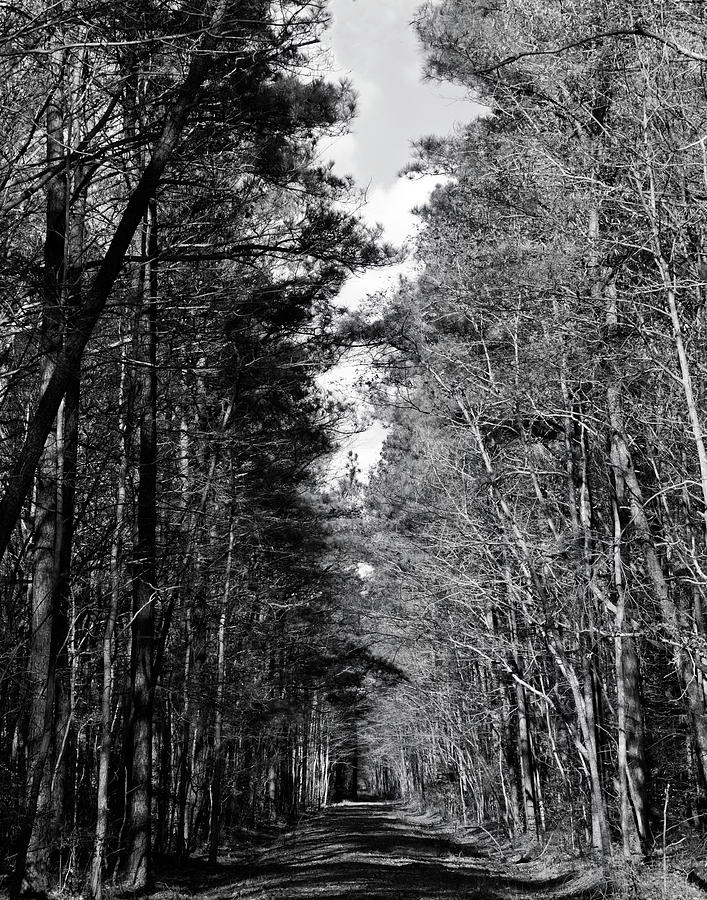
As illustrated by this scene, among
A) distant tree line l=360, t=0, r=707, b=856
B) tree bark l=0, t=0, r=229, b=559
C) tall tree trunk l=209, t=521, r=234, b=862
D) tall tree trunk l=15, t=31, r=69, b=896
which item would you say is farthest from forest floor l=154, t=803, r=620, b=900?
tree bark l=0, t=0, r=229, b=559

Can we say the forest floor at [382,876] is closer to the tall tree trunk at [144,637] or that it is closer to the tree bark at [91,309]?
the tall tree trunk at [144,637]

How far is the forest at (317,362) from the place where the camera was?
629cm

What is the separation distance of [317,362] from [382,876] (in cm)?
685

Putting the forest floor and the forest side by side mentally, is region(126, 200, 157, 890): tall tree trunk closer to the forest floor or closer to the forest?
the forest

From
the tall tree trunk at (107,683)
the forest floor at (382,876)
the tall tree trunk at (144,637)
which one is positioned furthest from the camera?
the tall tree trunk at (144,637)

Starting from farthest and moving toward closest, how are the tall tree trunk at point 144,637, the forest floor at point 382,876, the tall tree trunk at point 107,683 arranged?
the tall tree trunk at point 144,637, the forest floor at point 382,876, the tall tree trunk at point 107,683

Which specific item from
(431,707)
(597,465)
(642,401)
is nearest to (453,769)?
(431,707)

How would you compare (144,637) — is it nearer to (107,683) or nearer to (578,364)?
(107,683)

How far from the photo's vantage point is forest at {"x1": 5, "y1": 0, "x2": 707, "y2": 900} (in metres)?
6.29

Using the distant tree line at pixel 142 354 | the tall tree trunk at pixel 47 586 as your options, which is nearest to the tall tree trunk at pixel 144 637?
the distant tree line at pixel 142 354

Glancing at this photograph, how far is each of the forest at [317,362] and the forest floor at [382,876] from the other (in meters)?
0.69

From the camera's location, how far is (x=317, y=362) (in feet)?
39.2

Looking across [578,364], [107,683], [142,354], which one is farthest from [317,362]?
[107,683]

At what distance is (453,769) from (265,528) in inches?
680
